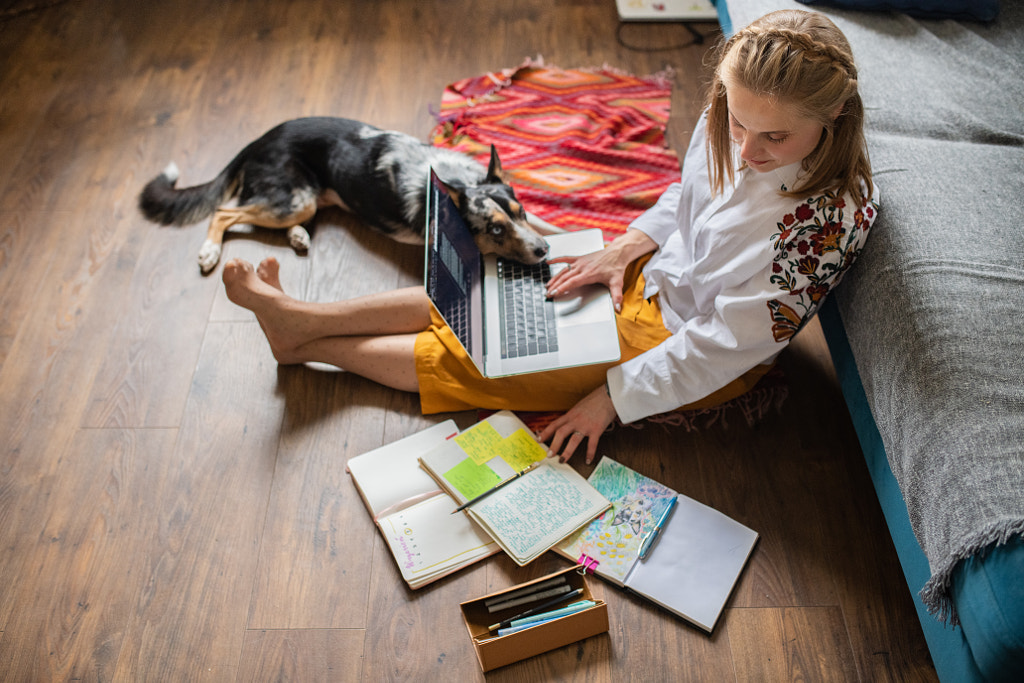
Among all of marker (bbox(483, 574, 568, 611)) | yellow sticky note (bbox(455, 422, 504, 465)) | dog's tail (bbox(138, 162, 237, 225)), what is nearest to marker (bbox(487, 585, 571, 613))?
marker (bbox(483, 574, 568, 611))

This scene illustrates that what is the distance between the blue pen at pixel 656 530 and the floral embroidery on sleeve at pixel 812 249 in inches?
19.2

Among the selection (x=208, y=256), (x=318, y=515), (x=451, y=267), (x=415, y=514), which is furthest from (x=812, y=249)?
(x=208, y=256)

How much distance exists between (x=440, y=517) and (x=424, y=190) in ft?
3.03

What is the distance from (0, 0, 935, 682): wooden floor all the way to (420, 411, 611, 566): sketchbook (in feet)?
0.27

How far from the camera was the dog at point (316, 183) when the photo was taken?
2.07 m

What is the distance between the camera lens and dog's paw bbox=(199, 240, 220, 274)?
7.04 feet

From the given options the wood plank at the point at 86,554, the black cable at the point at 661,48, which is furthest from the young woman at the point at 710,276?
the black cable at the point at 661,48

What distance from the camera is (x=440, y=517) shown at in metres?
1.62

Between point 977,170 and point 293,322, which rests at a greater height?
point 977,170

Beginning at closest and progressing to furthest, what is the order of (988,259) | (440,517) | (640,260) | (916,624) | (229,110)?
(988,259), (916,624), (440,517), (640,260), (229,110)

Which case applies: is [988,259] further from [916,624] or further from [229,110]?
[229,110]

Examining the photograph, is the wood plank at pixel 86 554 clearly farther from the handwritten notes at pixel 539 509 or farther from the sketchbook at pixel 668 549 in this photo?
the sketchbook at pixel 668 549

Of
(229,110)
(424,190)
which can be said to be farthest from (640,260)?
(229,110)

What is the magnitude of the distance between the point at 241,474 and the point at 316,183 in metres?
0.96
